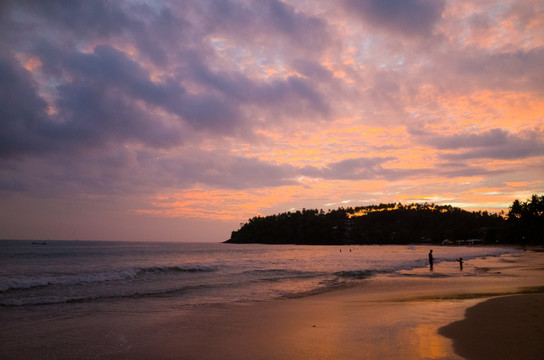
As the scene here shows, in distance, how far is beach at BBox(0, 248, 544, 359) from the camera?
734cm

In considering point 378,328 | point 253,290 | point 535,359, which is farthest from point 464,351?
point 253,290

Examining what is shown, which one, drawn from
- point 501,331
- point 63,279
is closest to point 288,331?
point 501,331

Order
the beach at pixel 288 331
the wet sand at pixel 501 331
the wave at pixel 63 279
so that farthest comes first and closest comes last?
the wave at pixel 63 279, the beach at pixel 288 331, the wet sand at pixel 501 331

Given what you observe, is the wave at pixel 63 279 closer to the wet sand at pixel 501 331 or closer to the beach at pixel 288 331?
the beach at pixel 288 331

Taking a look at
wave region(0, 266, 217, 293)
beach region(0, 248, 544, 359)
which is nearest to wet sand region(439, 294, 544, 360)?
beach region(0, 248, 544, 359)

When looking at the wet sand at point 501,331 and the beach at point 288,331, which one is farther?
the beach at point 288,331

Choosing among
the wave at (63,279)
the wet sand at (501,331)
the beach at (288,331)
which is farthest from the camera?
the wave at (63,279)

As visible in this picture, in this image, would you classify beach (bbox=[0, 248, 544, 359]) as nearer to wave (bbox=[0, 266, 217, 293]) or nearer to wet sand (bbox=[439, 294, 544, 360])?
wet sand (bbox=[439, 294, 544, 360])

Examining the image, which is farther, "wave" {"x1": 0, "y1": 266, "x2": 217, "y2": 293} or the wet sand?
"wave" {"x1": 0, "y1": 266, "x2": 217, "y2": 293}

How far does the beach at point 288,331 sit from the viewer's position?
24.1 feet

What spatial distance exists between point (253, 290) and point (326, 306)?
6.77 m

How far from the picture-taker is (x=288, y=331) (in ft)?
30.8

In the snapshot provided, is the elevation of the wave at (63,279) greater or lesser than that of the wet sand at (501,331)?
lesser

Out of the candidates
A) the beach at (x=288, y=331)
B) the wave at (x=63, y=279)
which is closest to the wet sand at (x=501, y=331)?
the beach at (x=288, y=331)
